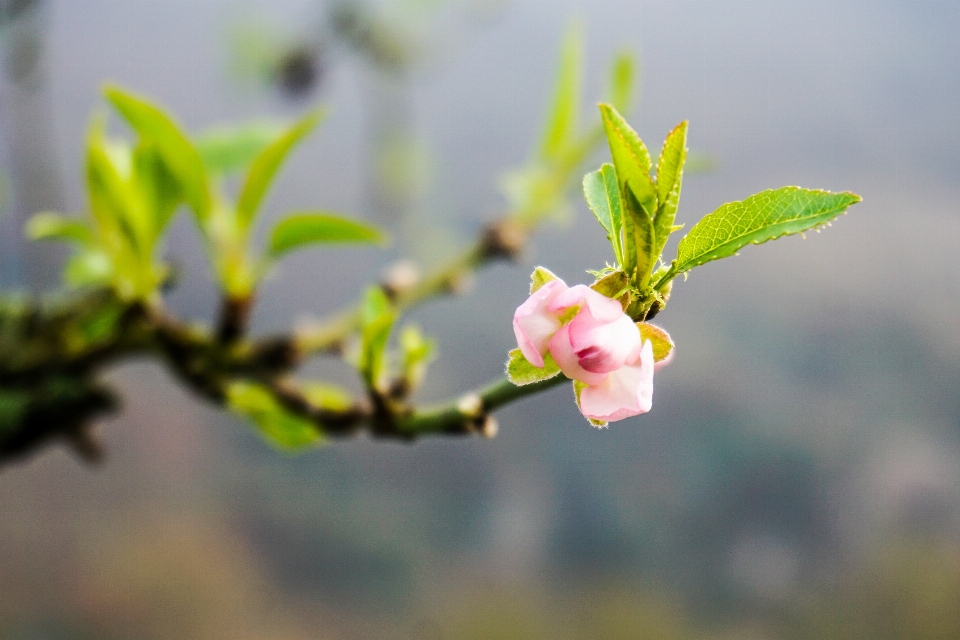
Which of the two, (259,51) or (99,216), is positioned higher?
(259,51)

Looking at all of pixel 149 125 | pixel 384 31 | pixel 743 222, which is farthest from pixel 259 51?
pixel 743 222

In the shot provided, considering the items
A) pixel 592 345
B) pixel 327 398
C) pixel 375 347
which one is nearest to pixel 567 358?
pixel 592 345


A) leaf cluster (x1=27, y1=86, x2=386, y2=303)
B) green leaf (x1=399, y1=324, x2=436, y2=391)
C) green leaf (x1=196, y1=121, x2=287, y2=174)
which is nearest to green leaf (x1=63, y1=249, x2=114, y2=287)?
leaf cluster (x1=27, y1=86, x2=386, y2=303)

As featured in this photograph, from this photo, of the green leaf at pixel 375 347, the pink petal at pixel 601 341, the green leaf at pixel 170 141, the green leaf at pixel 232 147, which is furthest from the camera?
the green leaf at pixel 232 147

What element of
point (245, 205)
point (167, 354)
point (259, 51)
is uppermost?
point (259, 51)

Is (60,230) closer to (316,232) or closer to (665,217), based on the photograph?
(316,232)

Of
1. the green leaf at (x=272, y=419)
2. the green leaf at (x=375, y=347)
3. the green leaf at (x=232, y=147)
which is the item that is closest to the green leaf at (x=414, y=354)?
the green leaf at (x=375, y=347)

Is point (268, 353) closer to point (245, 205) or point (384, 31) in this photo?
point (245, 205)

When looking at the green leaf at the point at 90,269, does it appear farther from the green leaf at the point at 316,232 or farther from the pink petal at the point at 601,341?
the pink petal at the point at 601,341
